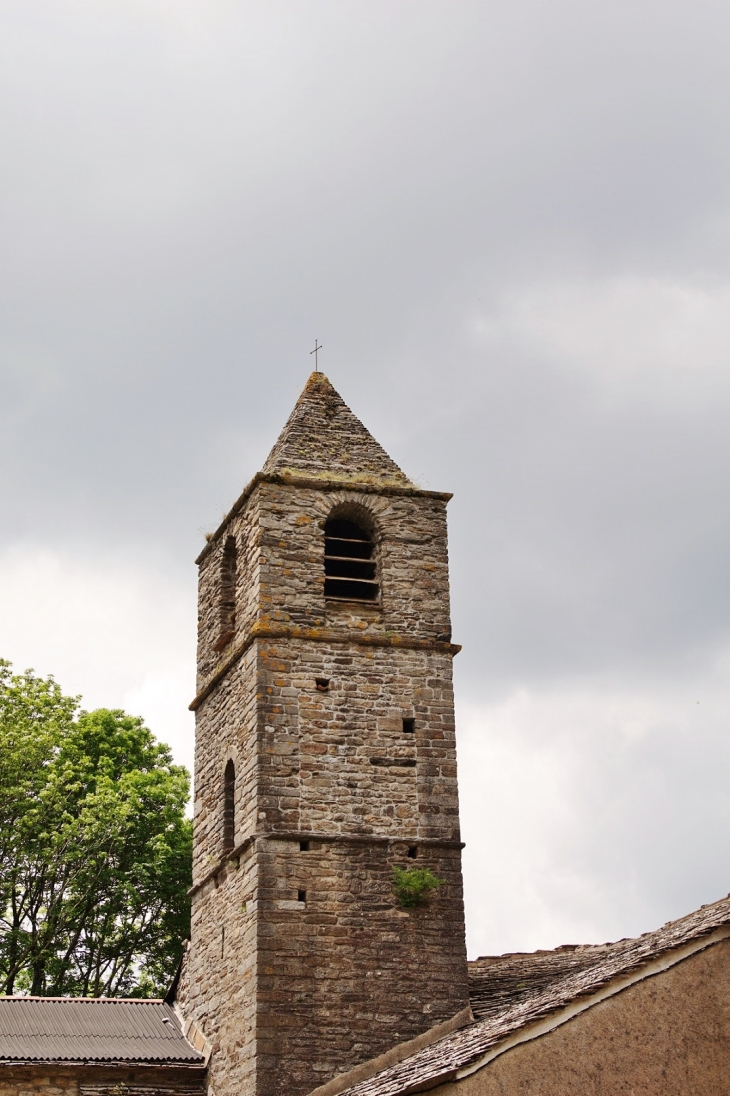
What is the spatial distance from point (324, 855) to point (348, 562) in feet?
13.2

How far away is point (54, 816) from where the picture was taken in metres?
24.9

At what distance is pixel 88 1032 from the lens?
15805 millimetres

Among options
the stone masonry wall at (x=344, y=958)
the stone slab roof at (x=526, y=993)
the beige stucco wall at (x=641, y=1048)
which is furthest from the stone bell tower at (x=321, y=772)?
the beige stucco wall at (x=641, y=1048)

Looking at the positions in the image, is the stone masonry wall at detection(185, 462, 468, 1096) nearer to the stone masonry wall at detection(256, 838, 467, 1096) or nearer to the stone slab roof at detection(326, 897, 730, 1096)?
the stone masonry wall at detection(256, 838, 467, 1096)

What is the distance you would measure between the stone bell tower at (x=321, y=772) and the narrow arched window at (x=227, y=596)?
0.02 meters

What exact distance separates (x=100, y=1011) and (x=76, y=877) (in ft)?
26.9

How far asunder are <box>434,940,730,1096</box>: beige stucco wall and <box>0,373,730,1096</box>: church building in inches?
1.8

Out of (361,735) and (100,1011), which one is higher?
(361,735)

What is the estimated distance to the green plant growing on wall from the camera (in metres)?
15.4

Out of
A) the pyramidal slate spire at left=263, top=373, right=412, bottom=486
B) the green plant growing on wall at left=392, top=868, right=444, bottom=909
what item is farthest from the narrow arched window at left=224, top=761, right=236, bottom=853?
the pyramidal slate spire at left=263, top=373, right=412, bottom=486

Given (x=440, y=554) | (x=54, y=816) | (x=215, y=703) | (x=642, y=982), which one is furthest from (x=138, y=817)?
(x=642, y=982)

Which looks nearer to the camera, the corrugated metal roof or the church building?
the church building

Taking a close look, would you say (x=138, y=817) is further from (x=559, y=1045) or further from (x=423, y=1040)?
(x=559, y=1045)

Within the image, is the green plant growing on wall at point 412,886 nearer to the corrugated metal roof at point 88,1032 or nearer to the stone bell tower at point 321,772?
the stone bell tower at point 321,772
